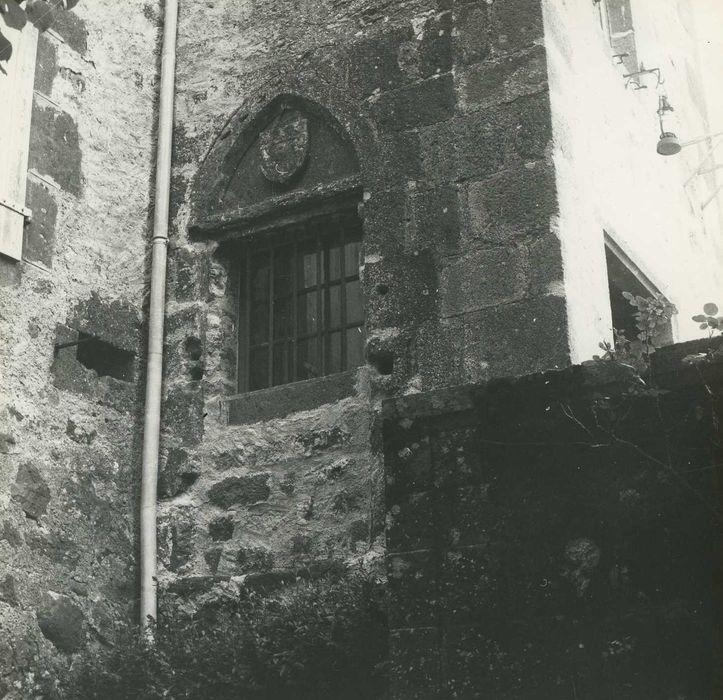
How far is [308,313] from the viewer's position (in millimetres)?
Result: 6176

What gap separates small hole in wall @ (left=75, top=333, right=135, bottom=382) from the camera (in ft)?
19.6

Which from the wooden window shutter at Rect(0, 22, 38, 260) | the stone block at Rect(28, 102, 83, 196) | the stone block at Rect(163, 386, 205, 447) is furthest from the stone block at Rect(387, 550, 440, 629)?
the stone block at Rect(28, 102, 83, 196)

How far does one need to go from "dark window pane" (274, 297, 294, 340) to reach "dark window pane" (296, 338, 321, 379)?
111 millimetres

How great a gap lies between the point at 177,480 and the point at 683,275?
3.64 meters

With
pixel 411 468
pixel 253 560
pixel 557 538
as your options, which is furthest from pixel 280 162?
pixel 557 538

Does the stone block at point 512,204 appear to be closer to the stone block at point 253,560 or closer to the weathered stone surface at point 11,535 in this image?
the stone block at point 253,560

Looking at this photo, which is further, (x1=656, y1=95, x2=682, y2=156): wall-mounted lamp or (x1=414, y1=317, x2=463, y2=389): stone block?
(x1=656, y1=95, x2=682, y2=156): wall-mounted lamp

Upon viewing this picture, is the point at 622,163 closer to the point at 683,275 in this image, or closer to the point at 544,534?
the point at 683,275

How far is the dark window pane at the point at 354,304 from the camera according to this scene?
6047 mm

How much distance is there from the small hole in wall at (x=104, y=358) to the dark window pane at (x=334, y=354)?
1033 millimetres

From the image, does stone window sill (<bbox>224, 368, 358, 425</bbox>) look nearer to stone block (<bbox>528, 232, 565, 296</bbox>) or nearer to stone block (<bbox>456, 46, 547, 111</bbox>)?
stone block (<bbox>528, 232, 565, 296</bbox>)

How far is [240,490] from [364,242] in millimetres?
1341

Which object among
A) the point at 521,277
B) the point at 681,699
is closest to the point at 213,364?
the point at 521,277

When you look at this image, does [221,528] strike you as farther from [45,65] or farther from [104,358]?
[45,65]
